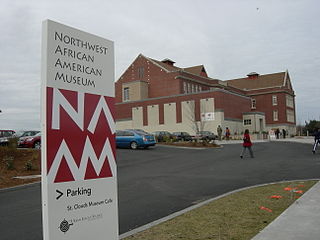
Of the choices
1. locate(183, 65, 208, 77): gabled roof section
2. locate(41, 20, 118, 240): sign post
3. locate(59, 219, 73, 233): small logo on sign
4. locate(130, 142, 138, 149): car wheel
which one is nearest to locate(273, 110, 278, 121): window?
locate(183, 65, 208, 77): gabled roof section

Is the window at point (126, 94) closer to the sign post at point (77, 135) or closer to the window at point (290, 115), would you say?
the window at point (290, 115)

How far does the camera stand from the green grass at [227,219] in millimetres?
5301

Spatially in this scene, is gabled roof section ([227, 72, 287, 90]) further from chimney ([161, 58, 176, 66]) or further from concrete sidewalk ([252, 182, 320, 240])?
concrete sidewalk ([252, 182, 320, 240])

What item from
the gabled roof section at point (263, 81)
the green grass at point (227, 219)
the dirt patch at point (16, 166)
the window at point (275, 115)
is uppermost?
the gabled roof section at point (263, 81)

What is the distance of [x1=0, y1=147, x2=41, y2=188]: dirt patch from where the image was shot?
12320 millimetres

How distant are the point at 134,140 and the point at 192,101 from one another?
3095cm

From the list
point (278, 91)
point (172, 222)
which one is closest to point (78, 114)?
point (172, 222)

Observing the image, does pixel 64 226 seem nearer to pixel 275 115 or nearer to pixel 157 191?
pixel 157 191

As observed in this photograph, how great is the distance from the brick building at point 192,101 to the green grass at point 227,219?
137 feet

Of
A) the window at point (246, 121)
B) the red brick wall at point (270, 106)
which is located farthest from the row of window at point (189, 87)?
the red brick wall at point (270, 106)

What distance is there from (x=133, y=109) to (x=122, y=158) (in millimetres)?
44655

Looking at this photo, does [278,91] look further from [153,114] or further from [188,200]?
[188,200]

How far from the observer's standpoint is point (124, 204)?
786 centimetres

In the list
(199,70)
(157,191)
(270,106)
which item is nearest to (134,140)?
(157,191)
